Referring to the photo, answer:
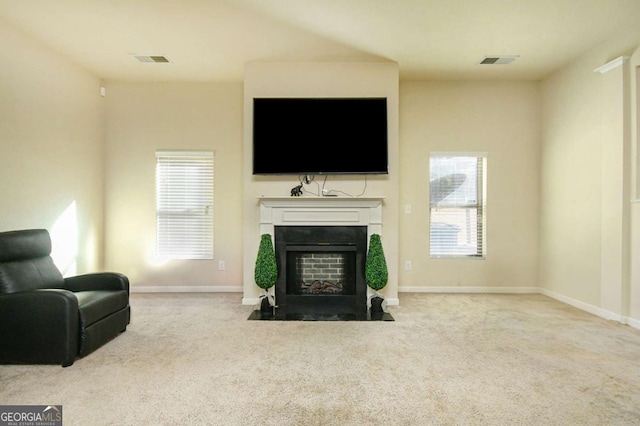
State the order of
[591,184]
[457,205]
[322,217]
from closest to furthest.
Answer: [591,184], [322,217], [457,205]

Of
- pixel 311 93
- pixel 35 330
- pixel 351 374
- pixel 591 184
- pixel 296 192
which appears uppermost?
pixel 311 93

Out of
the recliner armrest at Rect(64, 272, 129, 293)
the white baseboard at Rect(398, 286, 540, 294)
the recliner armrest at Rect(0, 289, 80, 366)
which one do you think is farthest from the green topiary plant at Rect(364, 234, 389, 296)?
the recliner armrest at Rect(0, 289, 80, 366)

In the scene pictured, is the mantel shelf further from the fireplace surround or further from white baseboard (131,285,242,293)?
white baseboard (131,285,242,293)

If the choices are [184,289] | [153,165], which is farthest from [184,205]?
[184,289]

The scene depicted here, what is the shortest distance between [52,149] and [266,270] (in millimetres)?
2776

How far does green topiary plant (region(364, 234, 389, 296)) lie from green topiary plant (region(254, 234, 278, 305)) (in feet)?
3.46

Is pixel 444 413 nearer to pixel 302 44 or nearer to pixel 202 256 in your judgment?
pixel 302 44

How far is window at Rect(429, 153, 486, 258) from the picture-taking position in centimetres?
540

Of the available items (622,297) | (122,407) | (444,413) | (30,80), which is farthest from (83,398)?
(622,297)

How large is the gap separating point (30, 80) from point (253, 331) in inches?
137

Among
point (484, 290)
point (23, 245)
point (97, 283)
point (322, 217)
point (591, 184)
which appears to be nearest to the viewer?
point (23, 245)

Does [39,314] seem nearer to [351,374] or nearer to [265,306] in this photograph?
[265,306]

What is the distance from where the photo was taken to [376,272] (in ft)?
13.9

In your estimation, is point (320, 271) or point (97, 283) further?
point (320, 271)
